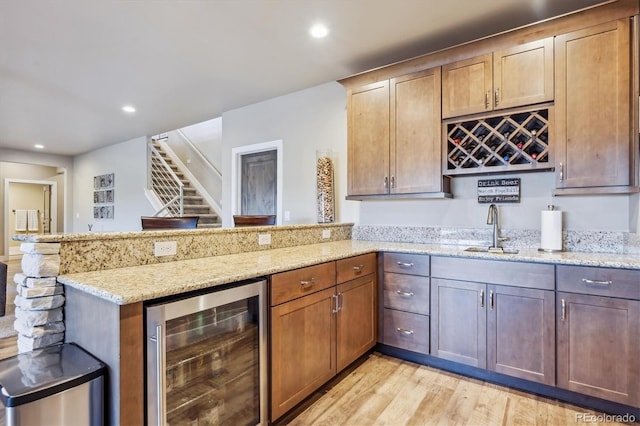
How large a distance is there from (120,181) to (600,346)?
26.1 feet

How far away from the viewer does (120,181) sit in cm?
712

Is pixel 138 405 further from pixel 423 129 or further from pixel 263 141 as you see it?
pixel 263 141

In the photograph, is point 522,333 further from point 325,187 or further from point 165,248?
point 165,248

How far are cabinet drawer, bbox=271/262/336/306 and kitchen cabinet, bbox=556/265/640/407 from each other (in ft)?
4.77

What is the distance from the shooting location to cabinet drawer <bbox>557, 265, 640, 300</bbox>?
1911mm

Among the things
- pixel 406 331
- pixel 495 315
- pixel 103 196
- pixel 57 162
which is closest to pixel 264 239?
pixel 406 331

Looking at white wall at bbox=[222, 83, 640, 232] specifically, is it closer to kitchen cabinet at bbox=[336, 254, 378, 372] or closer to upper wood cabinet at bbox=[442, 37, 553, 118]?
upper wood cabinet at bbox=[442, 37, 553, 118]

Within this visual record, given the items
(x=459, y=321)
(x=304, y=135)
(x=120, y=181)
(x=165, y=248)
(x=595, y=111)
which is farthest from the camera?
(x=120, y=181)

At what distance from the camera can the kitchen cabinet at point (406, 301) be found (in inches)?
102

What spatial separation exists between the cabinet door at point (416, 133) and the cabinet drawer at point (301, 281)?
1.16 m

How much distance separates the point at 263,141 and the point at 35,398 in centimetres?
369

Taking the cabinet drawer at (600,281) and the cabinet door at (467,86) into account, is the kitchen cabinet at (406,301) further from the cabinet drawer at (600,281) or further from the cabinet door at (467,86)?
the cabinet door at (467,86)

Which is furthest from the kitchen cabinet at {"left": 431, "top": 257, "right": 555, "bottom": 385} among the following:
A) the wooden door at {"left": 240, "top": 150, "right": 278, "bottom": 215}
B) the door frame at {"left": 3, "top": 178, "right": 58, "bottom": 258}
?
the door frame at {"left": 3, "top": 178, "right": 58, "bottom": 258}

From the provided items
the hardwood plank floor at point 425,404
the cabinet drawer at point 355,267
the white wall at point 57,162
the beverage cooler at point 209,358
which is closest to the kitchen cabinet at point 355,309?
the cabinet drawer at point 355,267
